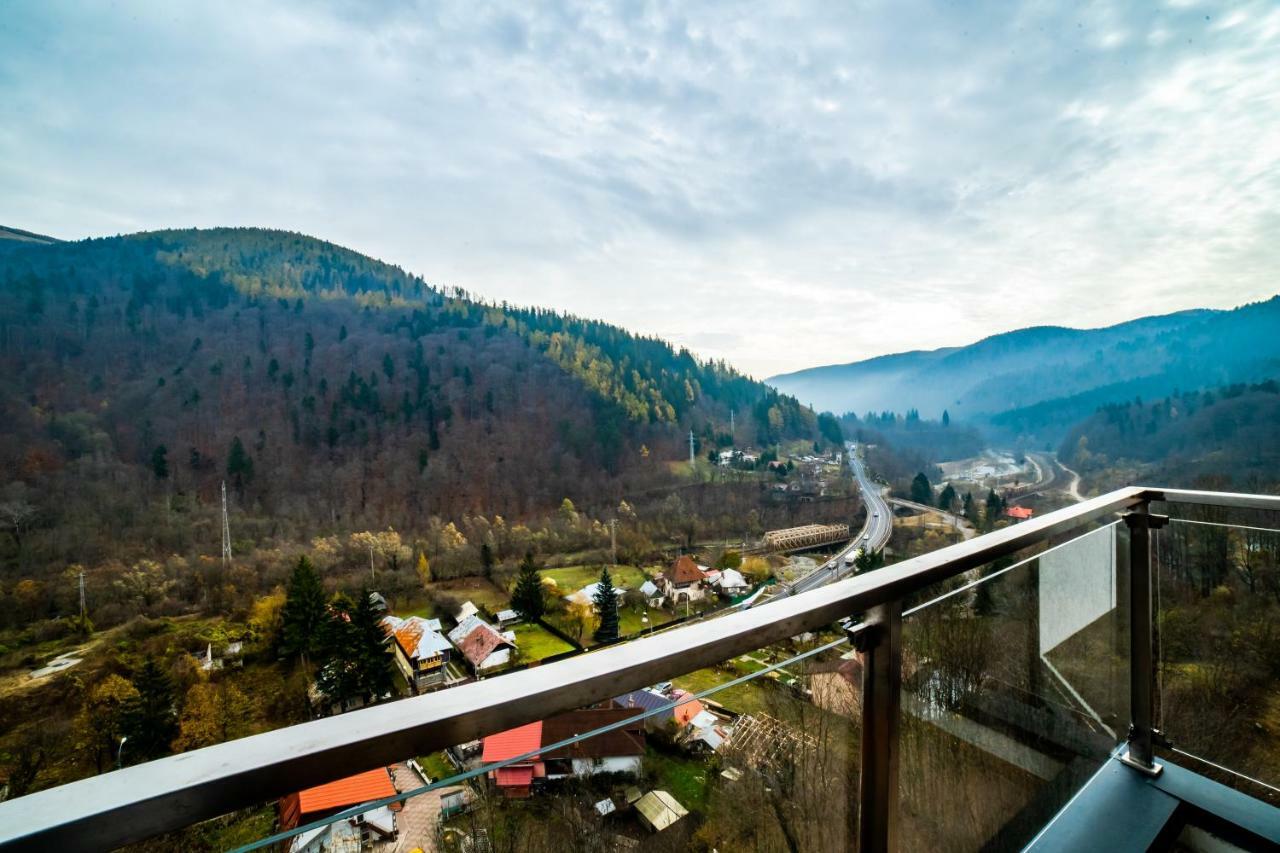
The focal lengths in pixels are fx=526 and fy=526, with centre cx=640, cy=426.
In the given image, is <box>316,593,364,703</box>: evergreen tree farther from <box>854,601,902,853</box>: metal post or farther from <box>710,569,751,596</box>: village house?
<box>710,569,751,596</box>: village house

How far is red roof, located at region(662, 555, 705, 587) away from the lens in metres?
25.9

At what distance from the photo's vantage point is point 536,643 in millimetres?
21141

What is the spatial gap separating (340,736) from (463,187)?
3113 cm

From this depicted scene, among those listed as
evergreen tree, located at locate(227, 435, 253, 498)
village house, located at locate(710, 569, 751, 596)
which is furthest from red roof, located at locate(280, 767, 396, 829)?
evergreen tree, located at locate(227, 435, 253, 498)

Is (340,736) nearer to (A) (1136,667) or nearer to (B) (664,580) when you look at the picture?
(A) (1136,667)

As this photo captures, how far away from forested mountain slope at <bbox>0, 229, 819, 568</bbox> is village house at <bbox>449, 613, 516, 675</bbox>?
2121cm

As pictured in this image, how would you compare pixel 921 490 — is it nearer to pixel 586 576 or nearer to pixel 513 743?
pixel 586 576

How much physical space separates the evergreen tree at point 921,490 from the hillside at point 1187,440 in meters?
8.39

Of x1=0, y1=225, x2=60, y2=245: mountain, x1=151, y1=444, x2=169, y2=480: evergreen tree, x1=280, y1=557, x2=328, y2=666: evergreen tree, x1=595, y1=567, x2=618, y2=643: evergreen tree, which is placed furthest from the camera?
x1=0, y1=225, x2=60, y2=245: mountain

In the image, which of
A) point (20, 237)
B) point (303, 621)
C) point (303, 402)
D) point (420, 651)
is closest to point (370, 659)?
point (420, 651)

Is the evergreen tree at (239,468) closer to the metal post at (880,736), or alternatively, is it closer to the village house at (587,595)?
the village house at (587,595)

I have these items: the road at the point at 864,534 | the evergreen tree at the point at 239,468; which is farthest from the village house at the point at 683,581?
the evergreen tree at the point at 239,468

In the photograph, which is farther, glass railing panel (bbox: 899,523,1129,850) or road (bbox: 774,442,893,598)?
road (bbox: 774,442,893,598)

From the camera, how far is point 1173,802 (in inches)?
60.6
